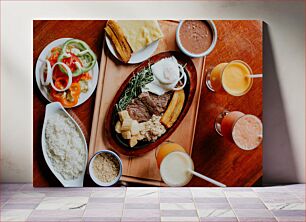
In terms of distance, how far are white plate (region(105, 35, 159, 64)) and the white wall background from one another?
220 mm

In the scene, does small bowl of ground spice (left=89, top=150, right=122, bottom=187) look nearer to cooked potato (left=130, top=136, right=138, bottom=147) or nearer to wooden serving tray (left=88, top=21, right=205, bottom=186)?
wooden serving tray (left=88, top=21, right=205, bottom=186)

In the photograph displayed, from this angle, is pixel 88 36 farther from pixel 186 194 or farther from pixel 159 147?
pixel 186 194

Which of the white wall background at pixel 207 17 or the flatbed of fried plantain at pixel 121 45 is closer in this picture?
the flatbed of fried plantain at pixel 121 45

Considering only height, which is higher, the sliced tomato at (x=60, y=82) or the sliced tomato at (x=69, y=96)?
the sliced tomato at (x=60, y=82)

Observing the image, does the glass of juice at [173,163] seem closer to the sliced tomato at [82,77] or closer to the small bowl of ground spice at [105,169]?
the small bowl of ground spice at [105,169]

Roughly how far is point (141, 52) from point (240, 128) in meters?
0.84

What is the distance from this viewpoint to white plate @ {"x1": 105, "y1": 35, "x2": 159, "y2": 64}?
3.14 meters

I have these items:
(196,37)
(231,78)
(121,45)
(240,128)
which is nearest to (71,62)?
(121,45)

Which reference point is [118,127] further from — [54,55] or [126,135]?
[54,55]

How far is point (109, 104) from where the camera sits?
3.16 metres

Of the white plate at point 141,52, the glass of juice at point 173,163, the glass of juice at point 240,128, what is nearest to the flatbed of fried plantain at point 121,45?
the white plate at point 141,52

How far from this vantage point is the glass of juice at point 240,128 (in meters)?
3.09

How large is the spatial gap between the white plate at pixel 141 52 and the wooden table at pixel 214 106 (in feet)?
0.24

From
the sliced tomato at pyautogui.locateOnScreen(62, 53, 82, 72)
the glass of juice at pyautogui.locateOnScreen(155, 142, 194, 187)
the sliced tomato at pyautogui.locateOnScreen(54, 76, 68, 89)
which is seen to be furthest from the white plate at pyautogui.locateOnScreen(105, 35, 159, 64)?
the glass of juice at pyautogui.locateOnScreen(155, 142, 194, 187)
